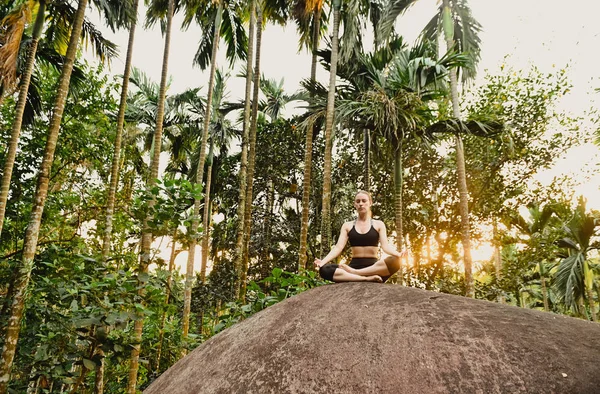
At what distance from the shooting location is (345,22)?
1085cm

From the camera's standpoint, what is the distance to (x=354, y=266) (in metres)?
3.77

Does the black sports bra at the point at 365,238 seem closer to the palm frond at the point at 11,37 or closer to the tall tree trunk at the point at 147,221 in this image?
the tall tree trunk at the point at 147,221

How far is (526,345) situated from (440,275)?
13.5 metres

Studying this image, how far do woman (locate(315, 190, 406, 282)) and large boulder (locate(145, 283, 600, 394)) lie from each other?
1.40ft

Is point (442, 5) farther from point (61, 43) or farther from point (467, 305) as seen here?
point (467, 305)

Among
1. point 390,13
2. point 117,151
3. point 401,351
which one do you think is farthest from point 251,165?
point 401,351

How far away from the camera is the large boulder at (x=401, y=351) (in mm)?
2119

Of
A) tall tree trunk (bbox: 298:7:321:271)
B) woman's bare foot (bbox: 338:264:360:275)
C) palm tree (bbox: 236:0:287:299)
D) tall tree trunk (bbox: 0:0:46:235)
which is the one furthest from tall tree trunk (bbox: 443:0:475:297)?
tall tree trunk (bbox: 0:0:46:235)

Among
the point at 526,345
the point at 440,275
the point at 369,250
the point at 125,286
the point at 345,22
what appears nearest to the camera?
the point at 526,345

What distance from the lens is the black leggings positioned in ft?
11.8

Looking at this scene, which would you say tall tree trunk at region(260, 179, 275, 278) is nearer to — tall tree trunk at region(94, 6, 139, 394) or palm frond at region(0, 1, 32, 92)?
tall tree trunk at region(94, 6, 139, 394)

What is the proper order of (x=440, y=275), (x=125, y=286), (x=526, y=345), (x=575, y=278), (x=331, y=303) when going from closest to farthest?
(x=526, y=345), (x=331, y=303), (x=125, y=286), (x=440, y=275), (x=575, y=278)

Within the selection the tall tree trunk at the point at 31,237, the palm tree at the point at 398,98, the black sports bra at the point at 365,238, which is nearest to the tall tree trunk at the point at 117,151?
the tall tree trunk at the point at 31,237

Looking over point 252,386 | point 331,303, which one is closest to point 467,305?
point 331,303
